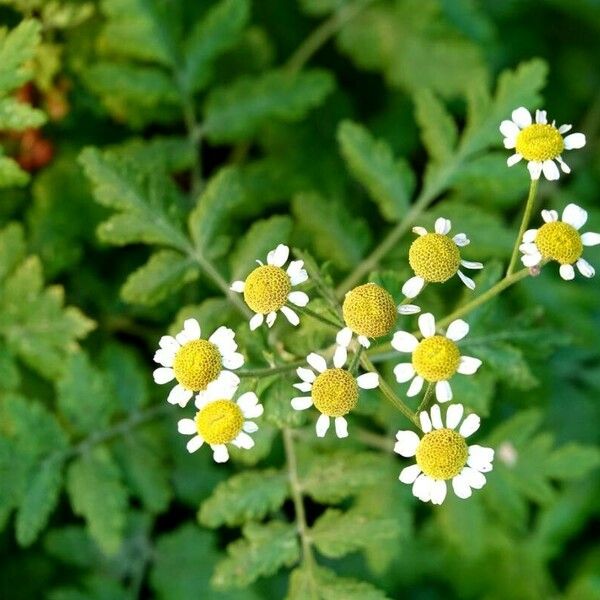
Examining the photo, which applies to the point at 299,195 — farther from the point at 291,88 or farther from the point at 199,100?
the point at 199,100

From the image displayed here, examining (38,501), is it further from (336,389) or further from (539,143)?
(539,143)

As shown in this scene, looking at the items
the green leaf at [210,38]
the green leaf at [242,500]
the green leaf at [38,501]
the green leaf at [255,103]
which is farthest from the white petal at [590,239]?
the green leaf at [38,501]

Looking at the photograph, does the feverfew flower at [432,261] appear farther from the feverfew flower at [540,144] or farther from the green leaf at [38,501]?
the green leaf at [38,501]

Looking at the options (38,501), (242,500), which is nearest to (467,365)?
(242,500)

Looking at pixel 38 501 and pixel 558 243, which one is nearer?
pixel 558 243

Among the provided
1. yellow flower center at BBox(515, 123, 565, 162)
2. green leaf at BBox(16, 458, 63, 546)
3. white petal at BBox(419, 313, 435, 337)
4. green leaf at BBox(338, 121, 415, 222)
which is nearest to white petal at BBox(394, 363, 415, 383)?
white petal at BBox(419, 313, 435, 337)
